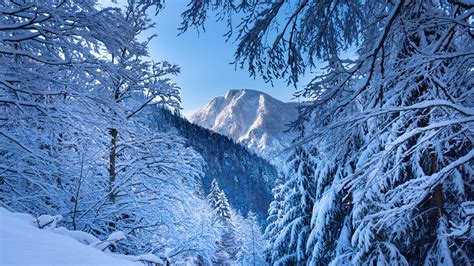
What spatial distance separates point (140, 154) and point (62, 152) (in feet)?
6.10

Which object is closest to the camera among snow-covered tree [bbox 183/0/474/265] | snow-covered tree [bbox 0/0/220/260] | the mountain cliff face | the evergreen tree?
snow-covered tree [bbox 183/0/474/265]

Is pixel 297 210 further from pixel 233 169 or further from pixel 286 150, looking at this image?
pixel 233 169

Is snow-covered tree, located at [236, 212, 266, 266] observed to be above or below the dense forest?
below

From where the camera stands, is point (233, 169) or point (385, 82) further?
point (233, 169)

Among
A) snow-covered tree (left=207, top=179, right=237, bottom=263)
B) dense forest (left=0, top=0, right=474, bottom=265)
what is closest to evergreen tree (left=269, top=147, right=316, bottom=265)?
dense forest (left=0, top=0, right=474, bottom=265)

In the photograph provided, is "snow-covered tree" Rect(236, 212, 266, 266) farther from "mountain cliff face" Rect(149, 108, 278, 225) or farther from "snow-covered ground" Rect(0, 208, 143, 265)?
"mountain cliff face" Rect(149, 108, 278, 225)

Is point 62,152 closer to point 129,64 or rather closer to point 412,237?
point 129,64

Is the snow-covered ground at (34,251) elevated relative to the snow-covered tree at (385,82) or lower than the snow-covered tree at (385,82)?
lower

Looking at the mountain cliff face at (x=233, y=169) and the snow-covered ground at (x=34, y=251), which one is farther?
the mountain cliff face at (x=233, y=169)

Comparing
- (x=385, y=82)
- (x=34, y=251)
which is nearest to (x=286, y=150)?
(x=385, y=82)

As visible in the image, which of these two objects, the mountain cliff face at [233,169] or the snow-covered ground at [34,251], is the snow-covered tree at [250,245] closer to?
the snow-covered ground at [34,251]

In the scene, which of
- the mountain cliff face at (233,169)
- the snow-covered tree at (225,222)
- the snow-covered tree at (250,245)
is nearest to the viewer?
the snow-covered tree at (250,245)

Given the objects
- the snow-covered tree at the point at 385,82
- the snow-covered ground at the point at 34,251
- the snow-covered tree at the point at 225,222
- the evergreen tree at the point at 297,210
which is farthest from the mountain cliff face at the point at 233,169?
the snow-covered ground at the point at 34,251

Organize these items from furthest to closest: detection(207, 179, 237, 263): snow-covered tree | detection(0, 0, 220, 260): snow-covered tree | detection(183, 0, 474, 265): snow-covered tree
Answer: detection(207, 179, 237, 263): snow-covered tree < detection(0, 0, 220, 260): snow-covered tree < detection(183, 0, 474, 265): snow-covered tree
